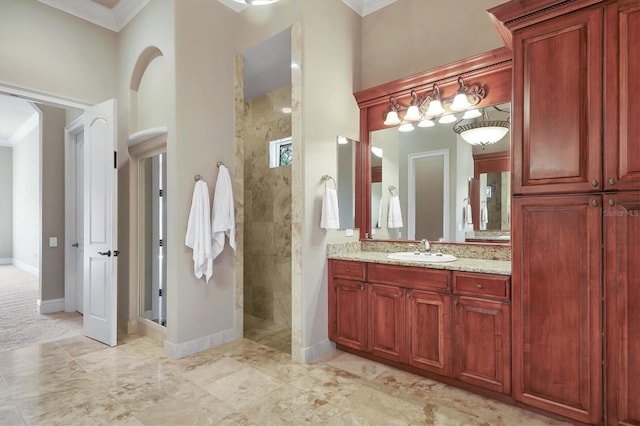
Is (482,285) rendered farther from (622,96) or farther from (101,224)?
(101,224)

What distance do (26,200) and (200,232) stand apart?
725cm

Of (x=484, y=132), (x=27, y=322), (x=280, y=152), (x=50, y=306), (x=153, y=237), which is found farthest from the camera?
(x=50, y=306)

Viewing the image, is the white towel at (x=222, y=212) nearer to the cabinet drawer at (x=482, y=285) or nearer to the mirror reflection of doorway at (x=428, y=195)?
the mirror reflection of doorway at (x=428, y=195)

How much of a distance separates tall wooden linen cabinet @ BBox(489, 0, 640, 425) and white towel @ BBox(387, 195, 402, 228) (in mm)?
1246

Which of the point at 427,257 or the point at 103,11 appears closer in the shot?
the point at 427,257

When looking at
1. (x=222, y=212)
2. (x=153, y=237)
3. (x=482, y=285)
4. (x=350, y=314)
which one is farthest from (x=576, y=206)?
(x=153, y=237)

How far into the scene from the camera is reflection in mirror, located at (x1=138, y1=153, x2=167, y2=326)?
142 inches

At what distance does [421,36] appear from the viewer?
3219 mm

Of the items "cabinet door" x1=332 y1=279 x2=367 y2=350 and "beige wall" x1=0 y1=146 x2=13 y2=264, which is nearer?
"cabinet door" x1=332 y1=279 x2=367 y2=350

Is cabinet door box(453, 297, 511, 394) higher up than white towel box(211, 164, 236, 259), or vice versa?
white towel box(211, 164, 236, 259)

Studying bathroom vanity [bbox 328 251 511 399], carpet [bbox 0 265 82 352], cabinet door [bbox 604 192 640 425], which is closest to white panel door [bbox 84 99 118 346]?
carpet [bbox 0 265 82 352]

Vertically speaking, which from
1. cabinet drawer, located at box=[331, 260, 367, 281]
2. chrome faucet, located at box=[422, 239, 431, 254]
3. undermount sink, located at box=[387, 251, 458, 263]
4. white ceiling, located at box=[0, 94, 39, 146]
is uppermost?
white ceiling, located at box=[0, 94, 39, 146]

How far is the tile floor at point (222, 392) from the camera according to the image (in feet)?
7.01

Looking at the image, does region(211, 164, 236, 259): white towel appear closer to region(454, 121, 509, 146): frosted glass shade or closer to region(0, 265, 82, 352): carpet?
region(0, 265, 82, 352): carpet
